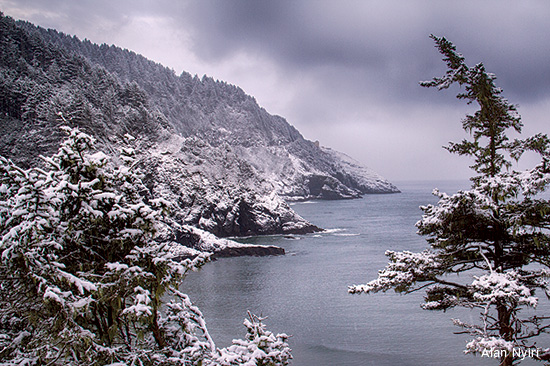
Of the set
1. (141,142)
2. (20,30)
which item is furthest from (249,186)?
(20,30)

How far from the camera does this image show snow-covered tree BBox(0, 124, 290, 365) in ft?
17.7

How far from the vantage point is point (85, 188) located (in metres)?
5.97

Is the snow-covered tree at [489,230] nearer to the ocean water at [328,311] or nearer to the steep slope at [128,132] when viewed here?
the ocean water at [328,311]

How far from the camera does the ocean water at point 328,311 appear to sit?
24.8m

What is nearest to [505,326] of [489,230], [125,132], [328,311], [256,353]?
[489,230]

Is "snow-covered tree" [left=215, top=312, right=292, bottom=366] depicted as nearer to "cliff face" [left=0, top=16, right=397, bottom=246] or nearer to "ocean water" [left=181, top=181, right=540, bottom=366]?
"ocean water" [left=181, top=181, right=540, bottom=366]

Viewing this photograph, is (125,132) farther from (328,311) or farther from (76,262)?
(76,262)

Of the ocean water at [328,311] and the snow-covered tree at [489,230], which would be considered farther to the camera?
the ocean water at [328,311]

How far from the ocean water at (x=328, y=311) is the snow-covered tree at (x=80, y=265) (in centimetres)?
1974

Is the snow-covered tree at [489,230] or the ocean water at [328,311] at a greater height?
the snow-covered tree at [489,230]

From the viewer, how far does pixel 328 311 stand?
110 feet

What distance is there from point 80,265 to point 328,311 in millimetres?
30505

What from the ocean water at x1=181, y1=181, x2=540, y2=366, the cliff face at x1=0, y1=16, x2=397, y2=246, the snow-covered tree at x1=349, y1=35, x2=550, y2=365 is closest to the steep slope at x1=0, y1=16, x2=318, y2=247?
the cliff face at x1=0, y1=16, x2=397, y2=246

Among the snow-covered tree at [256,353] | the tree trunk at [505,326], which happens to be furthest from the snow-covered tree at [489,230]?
the snow-covered tree at [256,353]
